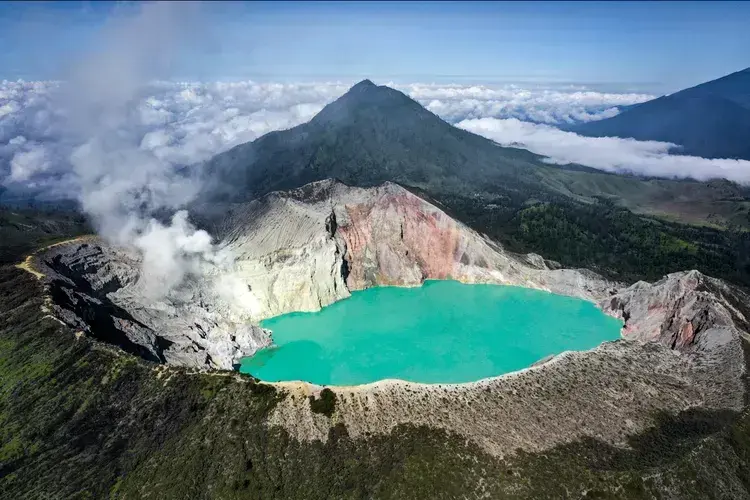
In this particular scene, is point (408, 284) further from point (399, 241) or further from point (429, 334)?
point (429, 334)

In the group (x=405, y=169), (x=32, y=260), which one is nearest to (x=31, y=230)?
(x=32, y=260)

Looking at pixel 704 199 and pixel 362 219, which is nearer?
pixel 362 219

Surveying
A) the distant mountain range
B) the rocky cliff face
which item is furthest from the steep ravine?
the distant mountain range

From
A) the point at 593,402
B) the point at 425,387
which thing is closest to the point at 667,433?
the point at 593,402

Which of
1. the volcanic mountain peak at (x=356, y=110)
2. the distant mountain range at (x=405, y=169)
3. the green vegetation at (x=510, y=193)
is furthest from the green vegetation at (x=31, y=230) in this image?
the volcanic mountain peak at (x=356, y=110)

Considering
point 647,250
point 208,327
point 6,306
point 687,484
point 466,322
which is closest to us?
point 687,484

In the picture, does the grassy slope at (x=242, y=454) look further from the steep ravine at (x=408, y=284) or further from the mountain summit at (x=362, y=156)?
the mountain summit at (x=362, y=156)

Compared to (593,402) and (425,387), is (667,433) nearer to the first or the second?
(593,402)

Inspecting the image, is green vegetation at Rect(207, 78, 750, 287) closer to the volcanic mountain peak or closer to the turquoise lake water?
the volcanic mountain peak
